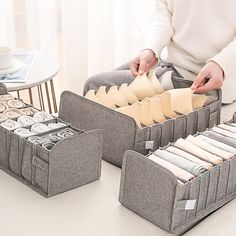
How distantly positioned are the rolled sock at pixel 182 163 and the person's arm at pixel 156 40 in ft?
1.58

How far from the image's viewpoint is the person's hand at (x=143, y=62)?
1561mm

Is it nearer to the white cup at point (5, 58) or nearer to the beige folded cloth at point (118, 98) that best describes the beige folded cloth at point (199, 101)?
the beige folded cloth at point (118, 98)

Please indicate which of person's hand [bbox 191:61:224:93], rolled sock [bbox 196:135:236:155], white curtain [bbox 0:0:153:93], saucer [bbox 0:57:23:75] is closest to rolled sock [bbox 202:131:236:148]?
rolled sock [bbox 196:135:236:155]

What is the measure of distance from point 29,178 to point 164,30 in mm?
790

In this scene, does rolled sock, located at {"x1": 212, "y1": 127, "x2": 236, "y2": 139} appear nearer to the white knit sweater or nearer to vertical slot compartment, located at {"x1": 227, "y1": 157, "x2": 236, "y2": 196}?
vertical slot compartment, located at {"x1": 227, "y1": 157, "x2": 236, "y2": 196}

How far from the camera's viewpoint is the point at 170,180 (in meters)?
0.96

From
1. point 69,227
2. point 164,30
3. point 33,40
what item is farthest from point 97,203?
point 33,40

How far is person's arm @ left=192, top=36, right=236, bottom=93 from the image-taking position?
1.42 metres

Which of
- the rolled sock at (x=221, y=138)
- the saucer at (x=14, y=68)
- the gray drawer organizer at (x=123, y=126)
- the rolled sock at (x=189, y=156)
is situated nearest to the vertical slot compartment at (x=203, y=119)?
the gray drawer organizer at (x=123, y=126)

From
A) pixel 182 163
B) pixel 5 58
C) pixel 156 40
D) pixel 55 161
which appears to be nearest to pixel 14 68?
pixel 5 58

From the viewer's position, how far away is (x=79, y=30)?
9.09 ft

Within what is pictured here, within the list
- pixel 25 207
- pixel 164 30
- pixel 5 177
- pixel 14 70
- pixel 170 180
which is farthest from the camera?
pixel 14 70

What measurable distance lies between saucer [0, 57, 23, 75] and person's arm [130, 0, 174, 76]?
0.51 metres

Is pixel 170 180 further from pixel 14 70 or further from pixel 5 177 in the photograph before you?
pixel 14 70
